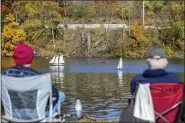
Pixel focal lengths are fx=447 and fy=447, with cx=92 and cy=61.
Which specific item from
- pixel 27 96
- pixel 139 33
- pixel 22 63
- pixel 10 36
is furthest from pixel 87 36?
pixel 27 96

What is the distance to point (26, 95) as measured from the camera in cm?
558

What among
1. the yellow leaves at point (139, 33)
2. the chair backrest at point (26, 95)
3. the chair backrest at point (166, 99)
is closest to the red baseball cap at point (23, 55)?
the chair backrest at point (26, 95)

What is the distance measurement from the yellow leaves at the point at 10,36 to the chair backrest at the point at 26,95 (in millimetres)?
46295

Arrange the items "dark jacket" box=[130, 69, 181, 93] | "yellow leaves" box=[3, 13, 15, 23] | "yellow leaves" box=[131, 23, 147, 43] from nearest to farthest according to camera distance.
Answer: "dark jacket" box=[130, 69, 181, 93] < "yellow leaves" box=[3, 13, 15, 23] < "yellow leaves" box=[131, 23, 147, 43]

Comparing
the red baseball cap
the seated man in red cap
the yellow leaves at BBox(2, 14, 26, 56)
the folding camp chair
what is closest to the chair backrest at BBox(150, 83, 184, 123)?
the folding camp chair

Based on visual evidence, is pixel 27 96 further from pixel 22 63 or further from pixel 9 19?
pixel 9 19

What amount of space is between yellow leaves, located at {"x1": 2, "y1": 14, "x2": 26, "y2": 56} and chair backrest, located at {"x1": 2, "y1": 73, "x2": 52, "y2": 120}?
152 ft

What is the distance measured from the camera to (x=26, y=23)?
51406 millimetres

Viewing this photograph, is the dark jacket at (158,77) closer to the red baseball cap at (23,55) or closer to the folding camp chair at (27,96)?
the folding camp chair at (27,96)

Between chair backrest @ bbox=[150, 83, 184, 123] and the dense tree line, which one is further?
the dense tree line

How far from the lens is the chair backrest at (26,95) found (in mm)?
5508

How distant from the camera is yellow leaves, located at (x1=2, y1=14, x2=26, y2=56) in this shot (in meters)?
52.3

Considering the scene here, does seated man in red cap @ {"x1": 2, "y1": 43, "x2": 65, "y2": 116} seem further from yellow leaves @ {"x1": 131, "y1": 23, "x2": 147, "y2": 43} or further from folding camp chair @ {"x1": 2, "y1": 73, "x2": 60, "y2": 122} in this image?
yellow leaves @ {"x1": 131, "y1": 23, "x2": 147, "y2": 43}

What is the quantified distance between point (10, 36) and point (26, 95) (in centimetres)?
4907
